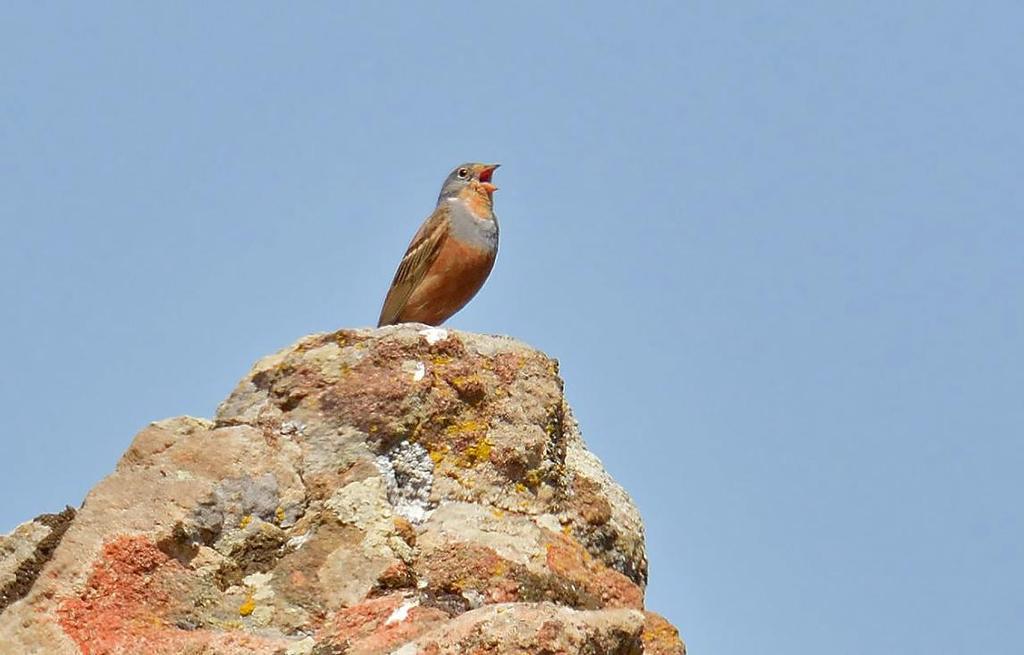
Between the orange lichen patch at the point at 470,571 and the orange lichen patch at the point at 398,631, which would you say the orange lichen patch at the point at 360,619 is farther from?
the orange lichen patch at the point at 470,571

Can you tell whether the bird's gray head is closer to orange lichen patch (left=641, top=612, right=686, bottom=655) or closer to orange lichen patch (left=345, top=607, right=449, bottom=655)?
orange lichen patch (left=641, top=612, right=686, bottom=655)

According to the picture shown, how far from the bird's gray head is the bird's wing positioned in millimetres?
829

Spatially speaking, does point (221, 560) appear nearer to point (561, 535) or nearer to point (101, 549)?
point (101, 549)

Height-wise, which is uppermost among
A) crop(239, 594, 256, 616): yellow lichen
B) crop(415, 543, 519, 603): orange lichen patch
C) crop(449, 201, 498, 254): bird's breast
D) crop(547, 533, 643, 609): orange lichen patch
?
crop(449, 201, 498, 254): bird's breast

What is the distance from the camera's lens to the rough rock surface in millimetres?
4305

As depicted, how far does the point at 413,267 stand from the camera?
35.3ft

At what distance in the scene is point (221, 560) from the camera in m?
4.68

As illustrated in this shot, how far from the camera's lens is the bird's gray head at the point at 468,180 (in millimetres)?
12000

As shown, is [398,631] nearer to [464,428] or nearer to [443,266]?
[464,428]

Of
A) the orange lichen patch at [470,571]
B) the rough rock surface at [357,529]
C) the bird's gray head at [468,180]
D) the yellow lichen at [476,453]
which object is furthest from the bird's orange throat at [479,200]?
the orange lichen patch at [470,571]

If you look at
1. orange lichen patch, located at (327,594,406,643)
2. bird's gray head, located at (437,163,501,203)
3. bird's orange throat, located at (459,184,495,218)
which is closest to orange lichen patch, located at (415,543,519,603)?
orange lichen patch, located at (327,594,406,643)

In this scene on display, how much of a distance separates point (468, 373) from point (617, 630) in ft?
4.59

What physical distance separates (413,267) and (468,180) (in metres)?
1.66

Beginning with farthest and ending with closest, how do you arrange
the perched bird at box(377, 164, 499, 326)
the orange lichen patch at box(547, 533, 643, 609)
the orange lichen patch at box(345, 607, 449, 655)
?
the perched bird at box(377, 164, 499, 326), the orange lichen patch at box(547, 533, 643, 609), the orange lichen patch at box(345, 607, 449, 655)
